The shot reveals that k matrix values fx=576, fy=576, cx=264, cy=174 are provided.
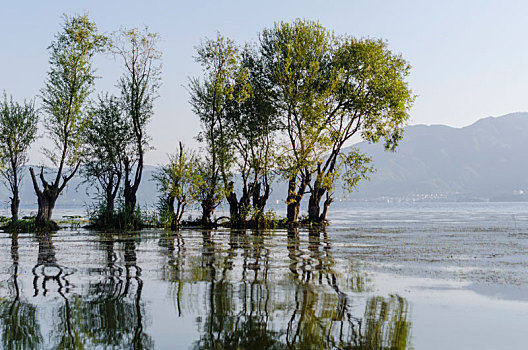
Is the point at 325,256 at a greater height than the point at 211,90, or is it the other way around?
the point at 211,90

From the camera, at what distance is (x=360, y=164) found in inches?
1655

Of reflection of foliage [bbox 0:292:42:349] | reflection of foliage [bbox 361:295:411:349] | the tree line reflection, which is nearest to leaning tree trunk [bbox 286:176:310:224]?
the tree line reflection

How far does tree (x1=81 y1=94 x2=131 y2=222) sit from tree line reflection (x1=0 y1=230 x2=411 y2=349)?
2787cm

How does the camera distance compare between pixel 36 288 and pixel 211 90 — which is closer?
pixel 36 288

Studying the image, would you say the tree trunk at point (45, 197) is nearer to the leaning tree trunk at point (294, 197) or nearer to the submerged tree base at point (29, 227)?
the submerged tree base at point (29, 227)

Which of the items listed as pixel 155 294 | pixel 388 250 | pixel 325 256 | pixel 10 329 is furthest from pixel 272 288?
pixel 388 250

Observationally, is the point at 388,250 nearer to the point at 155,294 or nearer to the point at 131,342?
the point at 155,294

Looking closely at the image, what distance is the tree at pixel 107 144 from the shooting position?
43.2 m

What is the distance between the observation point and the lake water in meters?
7.64

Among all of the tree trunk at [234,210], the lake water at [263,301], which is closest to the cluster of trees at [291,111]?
the tree trunk at [234,210]

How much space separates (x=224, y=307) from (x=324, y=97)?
30984mm

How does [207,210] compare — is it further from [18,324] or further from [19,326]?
[19,326]

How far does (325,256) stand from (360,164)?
24338mm

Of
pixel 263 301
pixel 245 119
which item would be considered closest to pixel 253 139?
pixel 245 119
